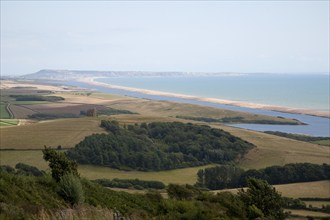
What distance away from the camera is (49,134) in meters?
78.6

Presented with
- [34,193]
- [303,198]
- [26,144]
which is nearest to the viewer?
[34,193]

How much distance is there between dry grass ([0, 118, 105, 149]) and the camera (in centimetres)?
7128

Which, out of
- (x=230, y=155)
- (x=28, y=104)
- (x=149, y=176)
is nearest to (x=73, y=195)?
(x=149, y=176)

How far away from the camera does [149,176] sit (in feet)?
208

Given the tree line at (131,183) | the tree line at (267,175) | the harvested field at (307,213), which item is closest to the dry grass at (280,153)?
the tree line at (267,175)

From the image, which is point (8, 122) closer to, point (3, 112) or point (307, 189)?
point (3, 112)

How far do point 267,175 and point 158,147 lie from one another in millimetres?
25647

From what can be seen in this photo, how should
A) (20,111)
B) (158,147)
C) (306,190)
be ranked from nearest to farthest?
(306,190)
(158,147)
(20,111)

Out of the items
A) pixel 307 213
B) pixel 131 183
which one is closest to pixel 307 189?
pixel 307 213

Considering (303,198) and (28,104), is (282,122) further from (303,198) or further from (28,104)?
(28,104)

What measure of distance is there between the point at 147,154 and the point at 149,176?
25.8ft

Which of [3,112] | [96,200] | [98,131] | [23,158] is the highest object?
Answer: [96,200]

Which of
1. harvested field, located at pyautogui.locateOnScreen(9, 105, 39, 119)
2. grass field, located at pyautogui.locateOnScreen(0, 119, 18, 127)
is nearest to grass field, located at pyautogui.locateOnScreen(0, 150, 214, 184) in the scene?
grass field, located at pyautogui.locateOnScreen(0, 119, 18, 127)

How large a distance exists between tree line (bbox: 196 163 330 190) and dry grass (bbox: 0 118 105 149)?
1078 inches
